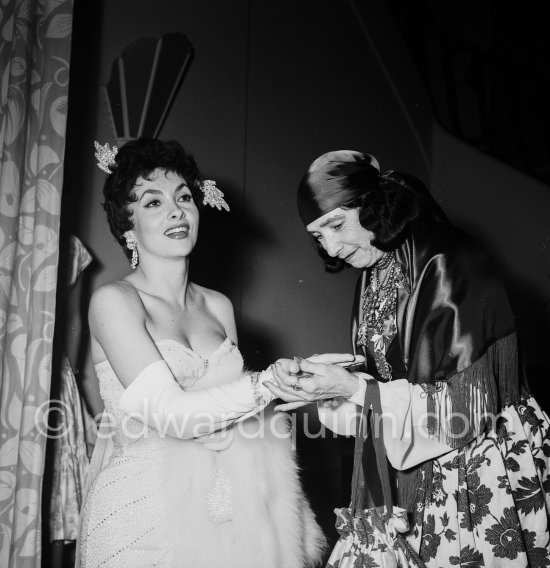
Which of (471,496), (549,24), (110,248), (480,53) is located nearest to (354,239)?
(471,496)

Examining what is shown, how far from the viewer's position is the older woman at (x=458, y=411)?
5.40 ft

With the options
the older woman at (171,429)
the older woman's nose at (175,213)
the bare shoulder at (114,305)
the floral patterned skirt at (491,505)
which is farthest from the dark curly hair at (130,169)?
the floral patterned skirt at (491,505)

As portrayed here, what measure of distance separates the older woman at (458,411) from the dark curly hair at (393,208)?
0.23ft

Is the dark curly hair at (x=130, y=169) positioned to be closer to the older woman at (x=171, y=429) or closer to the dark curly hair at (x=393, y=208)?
the older woman at (x=171, y=429)

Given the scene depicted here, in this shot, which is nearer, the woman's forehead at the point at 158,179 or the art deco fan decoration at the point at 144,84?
the woman's forehead at the point at 158,179

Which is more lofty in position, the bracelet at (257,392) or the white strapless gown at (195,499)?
the bracelet at (257,392)

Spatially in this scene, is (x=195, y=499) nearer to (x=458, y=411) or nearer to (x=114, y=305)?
(x=114, y=305)

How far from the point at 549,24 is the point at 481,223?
1.85 meters

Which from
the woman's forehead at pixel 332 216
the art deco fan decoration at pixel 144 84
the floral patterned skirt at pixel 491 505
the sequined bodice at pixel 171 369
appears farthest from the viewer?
the art deco fan decoration at pixel 144 84

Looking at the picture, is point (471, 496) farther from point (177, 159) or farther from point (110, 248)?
point (110, 248)

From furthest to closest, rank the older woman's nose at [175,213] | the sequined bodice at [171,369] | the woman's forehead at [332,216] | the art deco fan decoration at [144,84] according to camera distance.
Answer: the art deco fan decoration at [144,84] → the woman's forehead at [332,216] → the older woman's nose at [175,213] → the sequined bodice at [171,369]

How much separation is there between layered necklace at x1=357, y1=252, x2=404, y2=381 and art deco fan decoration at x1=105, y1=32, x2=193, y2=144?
1.39 metres

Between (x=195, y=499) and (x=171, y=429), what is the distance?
7.7 inches

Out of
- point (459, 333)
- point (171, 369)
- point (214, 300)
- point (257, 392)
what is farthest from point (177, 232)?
point (459, 333)
